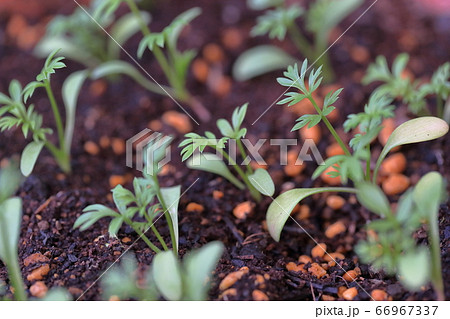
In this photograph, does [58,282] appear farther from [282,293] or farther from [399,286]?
[399,286]

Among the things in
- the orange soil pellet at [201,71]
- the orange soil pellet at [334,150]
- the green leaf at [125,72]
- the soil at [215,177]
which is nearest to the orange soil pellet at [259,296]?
the soil at [215,177]

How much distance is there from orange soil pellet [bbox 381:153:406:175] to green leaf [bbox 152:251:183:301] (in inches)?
33.3

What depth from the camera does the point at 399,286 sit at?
1352mm

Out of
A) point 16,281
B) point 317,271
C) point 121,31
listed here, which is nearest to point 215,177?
point 317,271

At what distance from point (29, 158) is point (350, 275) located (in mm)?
958

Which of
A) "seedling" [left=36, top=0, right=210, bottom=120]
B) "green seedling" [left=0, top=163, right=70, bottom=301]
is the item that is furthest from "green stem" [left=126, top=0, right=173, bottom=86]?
"green seedling" [left=0, top=163, right=70, bottom=301]

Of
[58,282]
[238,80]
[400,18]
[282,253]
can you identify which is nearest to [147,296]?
[58,282]

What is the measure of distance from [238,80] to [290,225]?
81cm

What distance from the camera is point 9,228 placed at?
141 centimetres

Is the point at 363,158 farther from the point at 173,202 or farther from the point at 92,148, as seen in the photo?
the point at 92,148

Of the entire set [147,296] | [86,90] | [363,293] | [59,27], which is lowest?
[363,293]

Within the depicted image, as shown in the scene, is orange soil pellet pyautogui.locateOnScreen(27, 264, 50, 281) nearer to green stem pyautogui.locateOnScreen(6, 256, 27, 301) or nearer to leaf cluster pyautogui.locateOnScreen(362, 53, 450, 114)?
green stem pyautogui.locateOnScreen(6, 256, 27, 301)

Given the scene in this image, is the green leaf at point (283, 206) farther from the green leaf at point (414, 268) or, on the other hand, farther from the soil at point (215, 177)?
the green leaf at point (414, 268)

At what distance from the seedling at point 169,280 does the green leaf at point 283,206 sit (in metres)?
0.24
